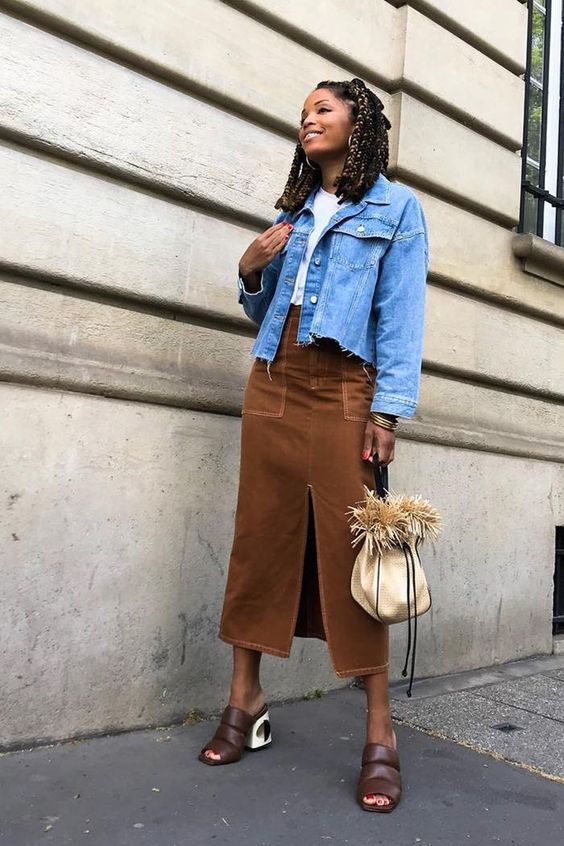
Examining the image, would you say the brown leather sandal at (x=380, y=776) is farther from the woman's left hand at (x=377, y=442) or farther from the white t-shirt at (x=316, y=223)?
the white t-shirt at (x=316, y=223)

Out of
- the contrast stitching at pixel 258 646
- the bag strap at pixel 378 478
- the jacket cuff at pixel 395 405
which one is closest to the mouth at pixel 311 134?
the jacket cuff at pixel 395 405

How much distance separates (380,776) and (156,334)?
1869 mm

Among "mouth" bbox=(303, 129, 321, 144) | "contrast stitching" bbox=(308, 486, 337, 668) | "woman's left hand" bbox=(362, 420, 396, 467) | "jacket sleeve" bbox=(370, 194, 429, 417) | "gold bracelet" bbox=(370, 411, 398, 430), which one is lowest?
"contrast stitching" bbox=(308, 486, 337, 668)

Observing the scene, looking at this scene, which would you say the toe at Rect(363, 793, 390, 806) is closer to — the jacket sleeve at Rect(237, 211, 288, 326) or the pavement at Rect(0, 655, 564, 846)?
the pavement at Rect(0, 655, 564, 846)

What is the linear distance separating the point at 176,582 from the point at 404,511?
1.10 meters

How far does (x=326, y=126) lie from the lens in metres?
2.73

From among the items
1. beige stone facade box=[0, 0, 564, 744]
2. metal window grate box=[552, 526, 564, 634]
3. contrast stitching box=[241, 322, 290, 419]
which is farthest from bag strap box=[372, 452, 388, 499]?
metal window grate box=[552, 526, 564, 634]

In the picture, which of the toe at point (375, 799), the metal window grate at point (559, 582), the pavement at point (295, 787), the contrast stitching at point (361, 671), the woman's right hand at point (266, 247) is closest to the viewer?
the pavement at point (295, 787)

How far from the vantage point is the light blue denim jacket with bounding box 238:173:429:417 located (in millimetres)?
2600

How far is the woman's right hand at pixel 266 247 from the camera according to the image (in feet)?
8.69

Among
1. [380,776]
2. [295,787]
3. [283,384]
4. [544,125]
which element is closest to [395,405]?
[283,384]

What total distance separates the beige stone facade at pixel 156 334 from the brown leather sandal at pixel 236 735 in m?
0.41

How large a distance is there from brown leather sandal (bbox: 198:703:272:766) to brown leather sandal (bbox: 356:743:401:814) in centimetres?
45

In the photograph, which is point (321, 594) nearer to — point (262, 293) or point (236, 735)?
point (236, 735)
